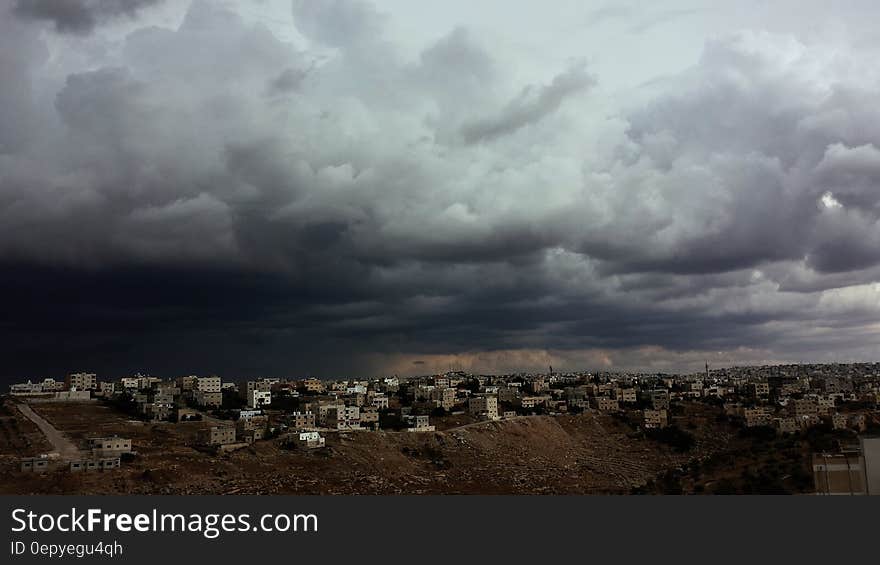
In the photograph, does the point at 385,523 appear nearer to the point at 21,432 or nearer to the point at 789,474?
the point at 789,474

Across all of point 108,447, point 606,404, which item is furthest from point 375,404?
point 108,447

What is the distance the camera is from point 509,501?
19125mm

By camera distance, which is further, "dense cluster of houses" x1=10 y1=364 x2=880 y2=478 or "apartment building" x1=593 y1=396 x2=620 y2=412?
"apartment building" x1=593 y1=396 x2=620 y2=412

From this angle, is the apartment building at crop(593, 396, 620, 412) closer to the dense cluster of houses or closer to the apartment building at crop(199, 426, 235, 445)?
the dense cluster of houses

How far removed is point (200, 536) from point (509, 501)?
25.9 feet

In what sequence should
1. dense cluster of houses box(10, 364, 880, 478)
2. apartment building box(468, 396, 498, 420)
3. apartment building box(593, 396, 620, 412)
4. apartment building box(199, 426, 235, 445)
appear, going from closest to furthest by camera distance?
apartment building box(199, 426, 235, 445) → dense cluster of houses box(10, 364, 880, 478) → apartment building box(468, 396, 498, 420) → apartment building box(593, 396, 620, 412)

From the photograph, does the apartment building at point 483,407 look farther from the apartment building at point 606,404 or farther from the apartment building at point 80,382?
the apartment building at point 80,382

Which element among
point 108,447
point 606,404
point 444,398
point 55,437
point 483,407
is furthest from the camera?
point 606,404

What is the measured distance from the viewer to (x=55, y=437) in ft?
160

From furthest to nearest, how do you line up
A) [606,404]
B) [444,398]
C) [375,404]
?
[606,404] < [444,398] < [375,404]

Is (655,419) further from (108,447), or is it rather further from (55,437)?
(55,437)

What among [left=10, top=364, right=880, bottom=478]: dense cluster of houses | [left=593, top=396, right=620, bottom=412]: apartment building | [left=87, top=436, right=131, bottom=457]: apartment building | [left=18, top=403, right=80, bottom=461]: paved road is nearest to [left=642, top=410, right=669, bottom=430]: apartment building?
[left=10, top=364, right=880, bottom=478]: dense cluster of houses

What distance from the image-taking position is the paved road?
143 ft

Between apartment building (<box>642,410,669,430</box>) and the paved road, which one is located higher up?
the paved road
